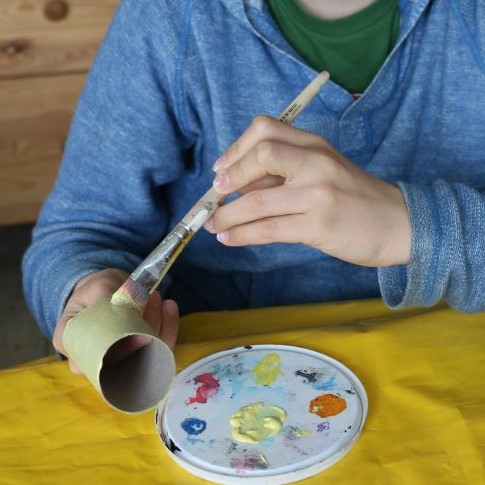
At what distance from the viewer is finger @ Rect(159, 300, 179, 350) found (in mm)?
759

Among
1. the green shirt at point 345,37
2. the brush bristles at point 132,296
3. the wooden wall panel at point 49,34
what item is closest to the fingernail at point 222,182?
the brush bristles at point 132,296

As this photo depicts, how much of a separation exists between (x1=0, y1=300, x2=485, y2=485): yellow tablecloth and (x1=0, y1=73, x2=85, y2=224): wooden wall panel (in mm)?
1042

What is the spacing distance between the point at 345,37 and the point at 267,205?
30 centimetres

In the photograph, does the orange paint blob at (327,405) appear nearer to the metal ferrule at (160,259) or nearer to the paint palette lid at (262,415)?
the paint palette lid at (262,415)

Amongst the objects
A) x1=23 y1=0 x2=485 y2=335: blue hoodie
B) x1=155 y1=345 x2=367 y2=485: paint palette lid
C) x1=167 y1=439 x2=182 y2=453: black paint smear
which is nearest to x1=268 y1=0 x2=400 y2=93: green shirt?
x1=23 y1=0 x2=485 y2=335: blue hoodie

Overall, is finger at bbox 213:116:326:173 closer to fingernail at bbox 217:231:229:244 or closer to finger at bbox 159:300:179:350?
fingernail at bbox 217:231:229:244

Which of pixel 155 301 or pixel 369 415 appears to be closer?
pixel 369 415

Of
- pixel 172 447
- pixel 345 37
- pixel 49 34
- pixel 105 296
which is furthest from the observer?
pixel 49 34

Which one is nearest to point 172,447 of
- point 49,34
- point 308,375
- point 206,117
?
point 308,375

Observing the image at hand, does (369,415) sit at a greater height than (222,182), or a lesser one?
lesser

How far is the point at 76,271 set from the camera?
82cm

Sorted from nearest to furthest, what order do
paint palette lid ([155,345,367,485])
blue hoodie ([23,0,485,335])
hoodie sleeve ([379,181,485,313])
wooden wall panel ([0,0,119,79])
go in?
1. paint palette lid ([155,345,367,485])
2. hoodie sleeve ([379,181,485,313])
3. blue hoodie ([23,0,485,335])
4. wooden wall panel ([0,0,119,79])

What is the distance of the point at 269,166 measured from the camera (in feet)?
2.15

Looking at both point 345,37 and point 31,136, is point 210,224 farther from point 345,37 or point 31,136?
point 31,136
